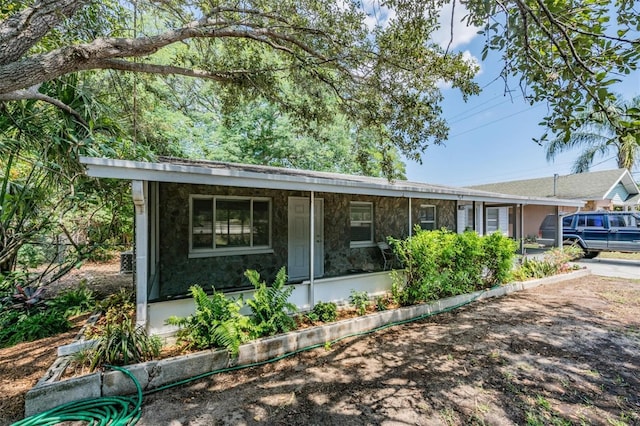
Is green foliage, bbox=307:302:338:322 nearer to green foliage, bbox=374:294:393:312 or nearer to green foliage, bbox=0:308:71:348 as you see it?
green foliage, bbox=374:294:393:312

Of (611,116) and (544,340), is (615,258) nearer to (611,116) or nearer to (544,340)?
(544,340)

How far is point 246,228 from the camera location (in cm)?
718

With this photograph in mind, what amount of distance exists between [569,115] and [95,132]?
769cm

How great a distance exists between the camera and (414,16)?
14.9 ft

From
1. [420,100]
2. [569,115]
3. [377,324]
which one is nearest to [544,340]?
[377,324]

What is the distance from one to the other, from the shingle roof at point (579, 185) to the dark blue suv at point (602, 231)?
4.33 m

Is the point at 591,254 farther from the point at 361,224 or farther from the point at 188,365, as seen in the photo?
the point at 188,365

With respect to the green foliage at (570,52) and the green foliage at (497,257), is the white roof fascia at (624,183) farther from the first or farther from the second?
the green foliage at (570,52)

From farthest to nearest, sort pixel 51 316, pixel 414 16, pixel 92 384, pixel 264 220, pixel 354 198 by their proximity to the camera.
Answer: pixel 354 198, pixel 264 220, pixel 51 316, pixel 414 16, pixel 92 384

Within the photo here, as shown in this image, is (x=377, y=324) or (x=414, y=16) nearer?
(x=414, y=16)

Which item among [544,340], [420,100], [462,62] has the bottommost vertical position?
[544,340]

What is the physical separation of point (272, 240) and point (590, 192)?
19.1 metres

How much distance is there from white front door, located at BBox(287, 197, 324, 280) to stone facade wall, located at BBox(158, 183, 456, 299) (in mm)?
149

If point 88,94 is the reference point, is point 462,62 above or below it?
above
